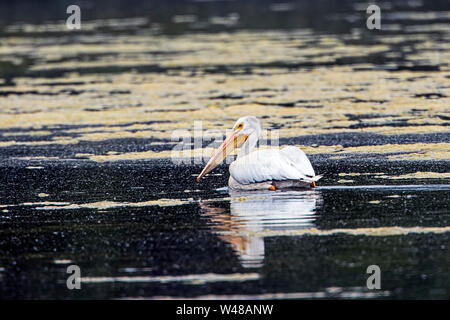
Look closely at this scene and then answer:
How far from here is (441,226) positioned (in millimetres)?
6945

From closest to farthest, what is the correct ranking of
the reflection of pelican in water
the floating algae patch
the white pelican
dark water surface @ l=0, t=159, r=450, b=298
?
dark water surface @ l=0, t=159, r=450, b=298, the reflection of pelican in water, the floating algae patch, the white pelican

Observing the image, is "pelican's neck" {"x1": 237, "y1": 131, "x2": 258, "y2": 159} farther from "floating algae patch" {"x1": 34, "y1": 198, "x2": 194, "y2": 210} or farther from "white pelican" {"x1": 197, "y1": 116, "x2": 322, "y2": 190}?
"floating algae patch" {"x1": 34, "y1": 198, "x2": 194, "y2": 210}

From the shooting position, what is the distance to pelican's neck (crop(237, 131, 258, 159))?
31.2 feet

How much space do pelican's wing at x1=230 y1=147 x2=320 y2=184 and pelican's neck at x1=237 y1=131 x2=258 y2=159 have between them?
0.79 meters

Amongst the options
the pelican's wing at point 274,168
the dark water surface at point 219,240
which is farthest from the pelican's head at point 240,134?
the pelican's wing at point 274,168

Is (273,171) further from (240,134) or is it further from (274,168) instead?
(240,134)

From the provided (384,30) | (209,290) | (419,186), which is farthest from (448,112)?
(384,30)

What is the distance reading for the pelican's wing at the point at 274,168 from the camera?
8.50 metres

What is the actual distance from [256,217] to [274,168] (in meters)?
1.08

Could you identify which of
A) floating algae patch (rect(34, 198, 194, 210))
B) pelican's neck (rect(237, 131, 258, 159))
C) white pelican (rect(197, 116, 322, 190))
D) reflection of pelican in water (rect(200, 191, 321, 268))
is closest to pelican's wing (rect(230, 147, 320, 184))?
white pelican (rect(197, 116, 322, 190))

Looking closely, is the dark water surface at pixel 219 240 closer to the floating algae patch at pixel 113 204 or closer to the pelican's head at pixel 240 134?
the floating algae patch at pixel 113 204

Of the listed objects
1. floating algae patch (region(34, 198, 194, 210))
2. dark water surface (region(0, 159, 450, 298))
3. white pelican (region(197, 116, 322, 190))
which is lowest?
floating algae patch (region(34, 198, 194, 210))

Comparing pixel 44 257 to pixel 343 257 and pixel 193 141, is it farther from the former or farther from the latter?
pixel 193 141
